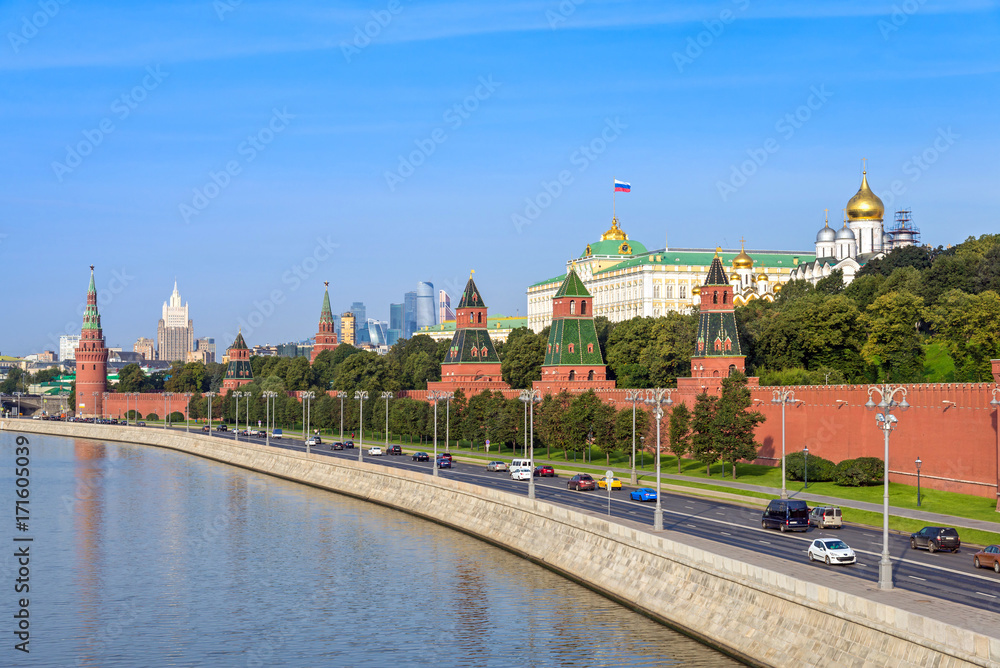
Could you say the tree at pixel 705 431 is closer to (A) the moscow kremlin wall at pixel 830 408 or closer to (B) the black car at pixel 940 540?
(A) the moscow kremlin wall at pixel 830 408

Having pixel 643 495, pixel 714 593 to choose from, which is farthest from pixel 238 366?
pixel 714 593

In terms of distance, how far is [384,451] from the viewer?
104688 mm

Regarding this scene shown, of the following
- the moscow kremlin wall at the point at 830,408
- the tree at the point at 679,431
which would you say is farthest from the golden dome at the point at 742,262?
the tree at the point at 679,431

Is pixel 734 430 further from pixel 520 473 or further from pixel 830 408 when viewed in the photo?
pixel 520 473

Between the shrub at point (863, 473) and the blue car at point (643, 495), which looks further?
the shrub at point (863, 473)

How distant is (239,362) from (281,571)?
149220 mm

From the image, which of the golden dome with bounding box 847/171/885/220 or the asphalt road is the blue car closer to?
the asphalt road

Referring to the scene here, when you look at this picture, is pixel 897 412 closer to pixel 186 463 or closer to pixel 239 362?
pixel 186 463

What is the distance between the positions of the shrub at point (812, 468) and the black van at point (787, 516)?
59.4ft

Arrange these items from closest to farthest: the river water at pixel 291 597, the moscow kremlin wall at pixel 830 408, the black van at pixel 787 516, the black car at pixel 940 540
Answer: the river water at pixel 291 597 < the black car at pixel 940 540 < the black van at pixel 787 516 < the moscow kremlin wall at pixel 830 408

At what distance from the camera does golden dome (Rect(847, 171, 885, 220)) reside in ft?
552

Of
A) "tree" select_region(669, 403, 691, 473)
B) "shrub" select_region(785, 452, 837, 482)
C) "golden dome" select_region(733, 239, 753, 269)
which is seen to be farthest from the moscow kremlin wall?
"golden dome" select_region(733, 239, 753, 269)

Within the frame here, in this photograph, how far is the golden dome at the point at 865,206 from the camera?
552 feet

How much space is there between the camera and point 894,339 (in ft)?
313
